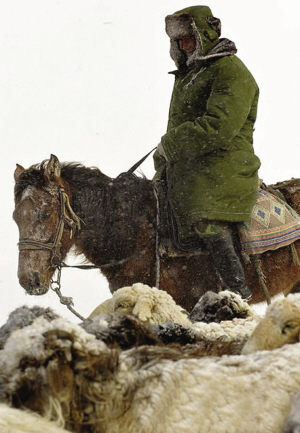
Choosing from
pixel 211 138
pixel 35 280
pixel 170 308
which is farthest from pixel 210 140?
pixel 170 308

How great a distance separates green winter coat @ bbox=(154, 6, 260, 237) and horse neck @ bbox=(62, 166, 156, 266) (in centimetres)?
34

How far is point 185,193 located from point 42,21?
11864 mm

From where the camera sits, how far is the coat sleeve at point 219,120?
4.93m

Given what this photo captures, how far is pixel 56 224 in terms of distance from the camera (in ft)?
18.0

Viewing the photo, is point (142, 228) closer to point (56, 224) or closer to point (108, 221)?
point (108, 221)

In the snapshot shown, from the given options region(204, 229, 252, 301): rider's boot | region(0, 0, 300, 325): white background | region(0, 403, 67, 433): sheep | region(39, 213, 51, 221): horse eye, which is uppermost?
region(0, 0, 300, 325): white background

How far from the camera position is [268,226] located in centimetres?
553

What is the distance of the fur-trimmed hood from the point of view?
16.5 ft

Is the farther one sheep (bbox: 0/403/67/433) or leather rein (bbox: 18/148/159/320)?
leather rein (bbox: 18/148/159/320)

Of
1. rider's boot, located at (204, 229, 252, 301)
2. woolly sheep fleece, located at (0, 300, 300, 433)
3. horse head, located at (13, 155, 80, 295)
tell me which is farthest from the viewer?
horse head, located at (13, 155, 80, 295)

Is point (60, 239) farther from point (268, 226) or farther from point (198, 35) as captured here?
point (198, 35)

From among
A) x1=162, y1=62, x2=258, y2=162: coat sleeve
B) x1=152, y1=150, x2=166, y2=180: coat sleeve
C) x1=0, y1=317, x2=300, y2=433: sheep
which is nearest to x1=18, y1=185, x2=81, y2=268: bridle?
x1=152, y1=150, x2=166, y2=180: coat sleeve

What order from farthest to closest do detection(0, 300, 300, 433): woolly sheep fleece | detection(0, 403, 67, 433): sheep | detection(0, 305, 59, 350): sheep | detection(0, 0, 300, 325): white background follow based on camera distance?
1. detection(0, 0, 300, 325): white background
2. detection(0, 305, 59, 350): sheep
3. detection(0, 300, 300, 433): woolly sheep fleece
4. detection(0, 403, 67, 433): sheep

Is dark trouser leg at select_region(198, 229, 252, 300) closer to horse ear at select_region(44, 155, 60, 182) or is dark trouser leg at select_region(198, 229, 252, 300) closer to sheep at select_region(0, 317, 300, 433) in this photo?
horse ear at select_region(44, 155, 60, 182)
